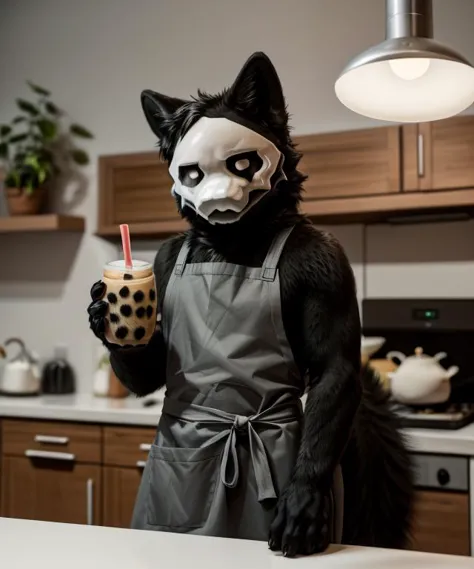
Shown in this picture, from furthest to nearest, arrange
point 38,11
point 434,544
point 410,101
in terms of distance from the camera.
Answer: point 38,11, point 434,544, point 410,101

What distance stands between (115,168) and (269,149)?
1761 mm

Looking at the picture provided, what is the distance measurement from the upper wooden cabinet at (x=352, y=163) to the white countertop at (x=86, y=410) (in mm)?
926

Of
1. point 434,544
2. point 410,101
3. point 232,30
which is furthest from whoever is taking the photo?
point 232,30

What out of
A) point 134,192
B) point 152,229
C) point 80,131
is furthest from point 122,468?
point 80,131

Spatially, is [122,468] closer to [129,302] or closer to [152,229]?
[152,229]

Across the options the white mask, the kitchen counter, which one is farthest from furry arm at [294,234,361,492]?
the kitchen counter

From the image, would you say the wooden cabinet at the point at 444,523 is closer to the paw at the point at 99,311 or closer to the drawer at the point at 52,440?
the drawer at the point at 52,440

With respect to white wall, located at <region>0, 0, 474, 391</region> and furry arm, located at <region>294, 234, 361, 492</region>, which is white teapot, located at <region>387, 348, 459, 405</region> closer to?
white wall, located at <region>0, 0, 474, 391</region>

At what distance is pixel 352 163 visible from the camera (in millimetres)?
2506

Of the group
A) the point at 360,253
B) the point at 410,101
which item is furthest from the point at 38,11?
the point at 410,101

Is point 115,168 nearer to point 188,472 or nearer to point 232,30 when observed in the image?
point 232,30

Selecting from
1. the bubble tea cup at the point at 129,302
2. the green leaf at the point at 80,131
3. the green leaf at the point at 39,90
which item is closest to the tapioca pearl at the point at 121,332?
the bubble tea cup at the point at 129,302

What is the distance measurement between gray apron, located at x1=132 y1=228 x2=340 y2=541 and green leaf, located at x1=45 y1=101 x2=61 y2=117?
7.16ft

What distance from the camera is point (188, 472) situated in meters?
1.20
